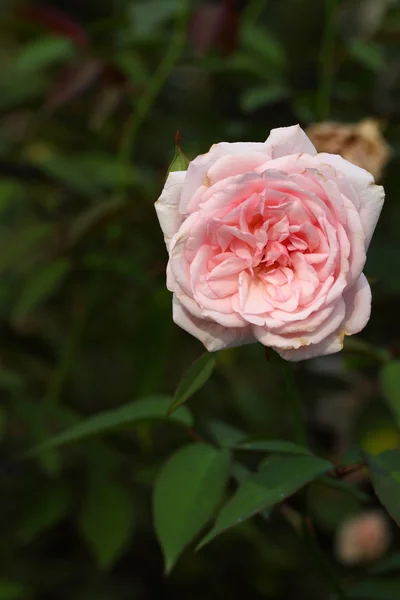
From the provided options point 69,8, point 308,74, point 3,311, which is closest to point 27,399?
point 3,311

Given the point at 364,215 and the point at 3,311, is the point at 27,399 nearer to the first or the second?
the point at 3,311

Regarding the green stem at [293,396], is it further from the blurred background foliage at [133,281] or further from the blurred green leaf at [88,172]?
the blurred green leaf at [88,172]

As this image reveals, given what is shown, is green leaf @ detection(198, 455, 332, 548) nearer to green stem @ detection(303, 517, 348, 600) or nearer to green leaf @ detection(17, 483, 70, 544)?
green stem @ detection(303, 517, 348, 600)

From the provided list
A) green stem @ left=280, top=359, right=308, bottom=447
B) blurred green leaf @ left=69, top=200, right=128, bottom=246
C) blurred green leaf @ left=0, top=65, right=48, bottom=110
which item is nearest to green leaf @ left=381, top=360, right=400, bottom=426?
green stem @ left=280, top=359, right=308, bottom=447

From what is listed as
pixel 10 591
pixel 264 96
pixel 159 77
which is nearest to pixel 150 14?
pixel 159 77

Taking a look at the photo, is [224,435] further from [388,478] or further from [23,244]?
[23,244]

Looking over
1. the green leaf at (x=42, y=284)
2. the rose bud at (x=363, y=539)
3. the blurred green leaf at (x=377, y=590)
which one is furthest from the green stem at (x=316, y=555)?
the rose bud at (x=363, y=539)
